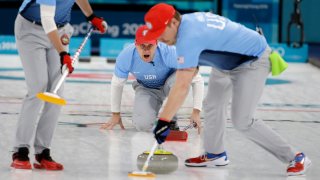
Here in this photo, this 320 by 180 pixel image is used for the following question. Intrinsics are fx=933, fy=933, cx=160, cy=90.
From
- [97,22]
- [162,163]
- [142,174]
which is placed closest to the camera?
[142,174]

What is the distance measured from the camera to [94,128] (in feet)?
28.1

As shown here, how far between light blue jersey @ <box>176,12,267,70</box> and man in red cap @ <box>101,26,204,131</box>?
144cm

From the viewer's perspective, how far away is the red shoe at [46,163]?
253 inches

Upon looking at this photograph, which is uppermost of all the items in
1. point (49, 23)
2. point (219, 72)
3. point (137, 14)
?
point (49, 23)

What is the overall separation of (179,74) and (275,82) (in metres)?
7.74

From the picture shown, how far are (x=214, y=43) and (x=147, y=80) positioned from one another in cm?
225

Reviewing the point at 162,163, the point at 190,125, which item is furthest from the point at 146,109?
the point at 162,163

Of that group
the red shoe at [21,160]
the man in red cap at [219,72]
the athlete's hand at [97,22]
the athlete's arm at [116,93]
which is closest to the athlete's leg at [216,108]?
the man in red cap at [219,72]

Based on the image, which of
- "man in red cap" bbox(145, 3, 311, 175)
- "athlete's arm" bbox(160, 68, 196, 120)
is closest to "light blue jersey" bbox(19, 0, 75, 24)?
"man in red cap" bbox(145, 3, 311, 175)

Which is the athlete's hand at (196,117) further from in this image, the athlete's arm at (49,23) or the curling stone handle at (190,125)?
the athlete's arm at (49,23)

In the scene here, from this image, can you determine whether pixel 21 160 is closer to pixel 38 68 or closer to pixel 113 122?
pixel 38 68

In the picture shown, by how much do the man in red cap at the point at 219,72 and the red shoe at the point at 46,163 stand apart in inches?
37.9

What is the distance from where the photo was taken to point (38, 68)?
630 centimetres

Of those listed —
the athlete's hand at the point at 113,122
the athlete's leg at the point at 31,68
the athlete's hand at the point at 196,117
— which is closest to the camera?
the athlete's leg at the point at 31,68
